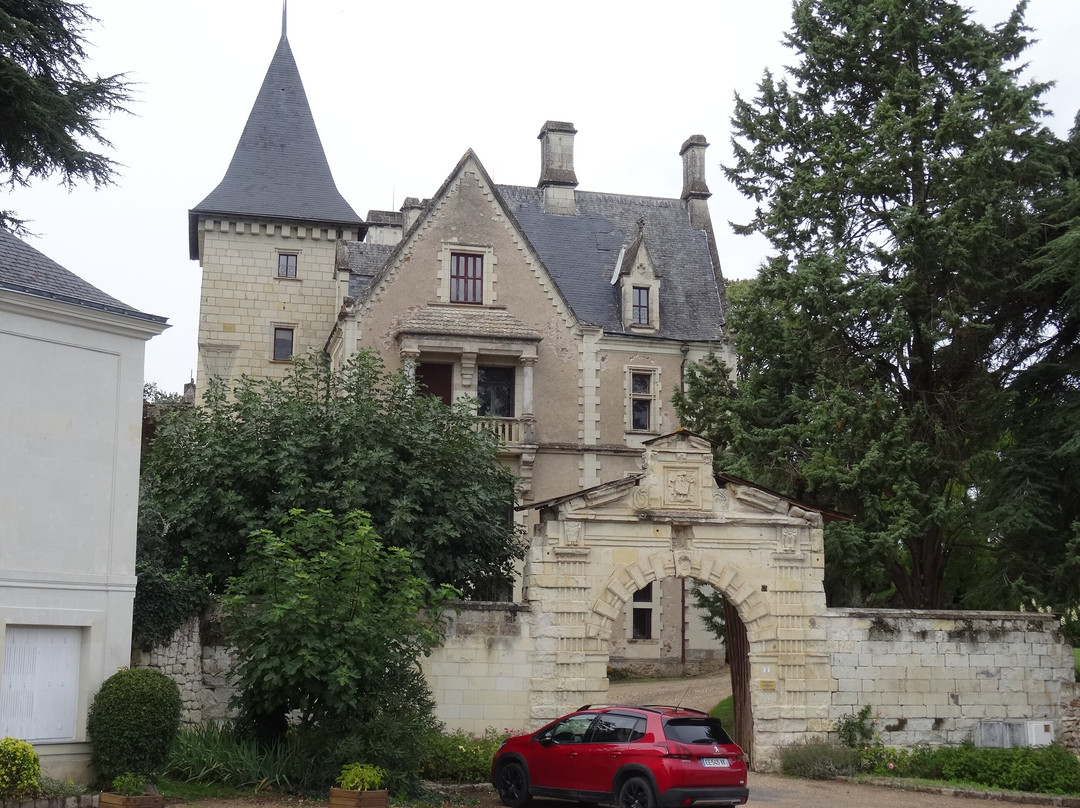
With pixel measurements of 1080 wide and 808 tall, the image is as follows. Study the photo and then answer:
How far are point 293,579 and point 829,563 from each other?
12246 mm

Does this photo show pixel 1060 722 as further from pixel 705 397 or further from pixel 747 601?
pixel 705 397

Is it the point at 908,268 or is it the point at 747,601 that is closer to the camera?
the point at 747,601

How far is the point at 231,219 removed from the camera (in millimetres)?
37688

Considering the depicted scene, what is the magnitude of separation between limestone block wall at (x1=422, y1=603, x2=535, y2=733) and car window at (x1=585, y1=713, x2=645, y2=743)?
158 inches

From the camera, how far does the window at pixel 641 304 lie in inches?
1483

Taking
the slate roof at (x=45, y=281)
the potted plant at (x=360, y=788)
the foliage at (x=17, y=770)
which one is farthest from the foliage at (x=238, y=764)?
the slate roof at (x=45, y=281)

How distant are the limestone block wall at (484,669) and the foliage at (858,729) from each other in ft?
18.8

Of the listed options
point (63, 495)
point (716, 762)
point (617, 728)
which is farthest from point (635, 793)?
point (63, 495)

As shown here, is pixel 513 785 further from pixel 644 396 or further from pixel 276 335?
pixel 276 335

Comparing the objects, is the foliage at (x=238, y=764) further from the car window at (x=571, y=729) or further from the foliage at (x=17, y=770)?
the car window at (x=571, y=729)

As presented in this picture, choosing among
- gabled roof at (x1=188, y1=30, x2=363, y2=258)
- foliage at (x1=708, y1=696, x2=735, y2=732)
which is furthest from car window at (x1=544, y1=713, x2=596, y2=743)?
gabled roof at (x1=188, y1=30, x2=363, y2=258)

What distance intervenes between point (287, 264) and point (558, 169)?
9.94 metres

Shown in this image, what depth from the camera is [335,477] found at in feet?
68.7

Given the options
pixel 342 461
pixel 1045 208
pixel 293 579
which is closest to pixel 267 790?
pixel 293 579
